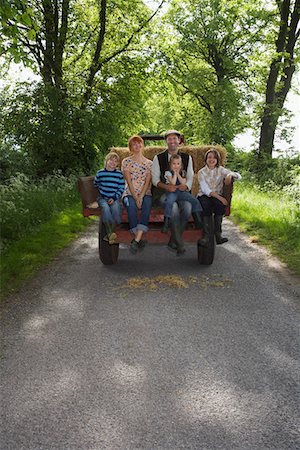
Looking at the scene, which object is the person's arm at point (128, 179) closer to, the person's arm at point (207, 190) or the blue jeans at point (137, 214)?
the blue jeans at point (137, 214)

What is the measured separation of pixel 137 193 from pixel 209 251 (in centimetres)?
138

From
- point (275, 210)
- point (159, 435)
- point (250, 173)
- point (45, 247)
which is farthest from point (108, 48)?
point (159, 435)

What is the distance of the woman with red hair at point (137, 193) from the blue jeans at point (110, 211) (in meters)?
0.15

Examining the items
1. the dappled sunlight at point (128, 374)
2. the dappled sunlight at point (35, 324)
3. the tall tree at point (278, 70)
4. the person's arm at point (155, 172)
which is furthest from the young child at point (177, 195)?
the tall tree at point (278, 70)

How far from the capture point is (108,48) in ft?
68.8

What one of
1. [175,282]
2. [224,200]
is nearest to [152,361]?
[175,282]

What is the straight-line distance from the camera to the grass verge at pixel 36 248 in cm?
685

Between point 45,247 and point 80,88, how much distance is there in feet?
32.9

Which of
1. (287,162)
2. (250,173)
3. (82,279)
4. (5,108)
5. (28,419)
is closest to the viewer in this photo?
(28,419)

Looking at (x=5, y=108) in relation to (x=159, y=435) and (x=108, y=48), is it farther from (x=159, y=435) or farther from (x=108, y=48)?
(x=159, y=435)

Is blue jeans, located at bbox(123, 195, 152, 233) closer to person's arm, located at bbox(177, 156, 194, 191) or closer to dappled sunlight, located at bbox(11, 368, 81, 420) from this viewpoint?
person's arm, located at bbox(177, 156, 194, 191)

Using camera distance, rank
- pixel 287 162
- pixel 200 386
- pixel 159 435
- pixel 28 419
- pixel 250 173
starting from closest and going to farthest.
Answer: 1. pixel 159 435
2. pixel 28 419
3. pixel 200 386
4. pixel 287 162
5. pixel 250 173

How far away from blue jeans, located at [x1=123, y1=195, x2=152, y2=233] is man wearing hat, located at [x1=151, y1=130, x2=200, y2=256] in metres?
0.23

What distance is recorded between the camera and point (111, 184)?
24.1ft
